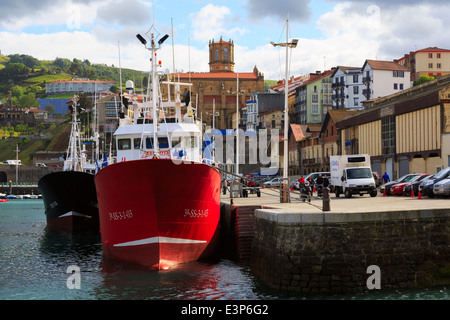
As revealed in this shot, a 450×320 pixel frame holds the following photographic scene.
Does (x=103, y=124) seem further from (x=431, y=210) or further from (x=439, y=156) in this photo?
A: (x=431, y=210)

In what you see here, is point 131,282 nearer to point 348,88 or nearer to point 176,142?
point 176,142

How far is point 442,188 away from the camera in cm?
2802

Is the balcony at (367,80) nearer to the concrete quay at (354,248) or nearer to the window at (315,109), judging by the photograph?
the window at (315,109)

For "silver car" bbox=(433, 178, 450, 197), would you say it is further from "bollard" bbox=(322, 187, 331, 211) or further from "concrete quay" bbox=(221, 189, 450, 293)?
"bollard" bbox=(322, 187, 331, 211)

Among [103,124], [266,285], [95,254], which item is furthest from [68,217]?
[103,124]

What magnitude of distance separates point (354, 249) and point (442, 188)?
13.2 m

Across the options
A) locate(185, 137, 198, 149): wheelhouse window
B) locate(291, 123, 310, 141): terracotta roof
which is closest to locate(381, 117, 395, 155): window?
locate(185, 137, 198, 149): wheelhouse window

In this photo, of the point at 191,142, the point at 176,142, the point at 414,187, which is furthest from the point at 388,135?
the point at 176,142

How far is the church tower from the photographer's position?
191 m

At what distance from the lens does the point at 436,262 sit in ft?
58.0

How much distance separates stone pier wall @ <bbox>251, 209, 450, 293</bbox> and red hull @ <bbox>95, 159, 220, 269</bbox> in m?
4.89

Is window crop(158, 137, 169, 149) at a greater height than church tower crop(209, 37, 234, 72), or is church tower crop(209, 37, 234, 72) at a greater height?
church tower crop(209, 37, 234, 72)
